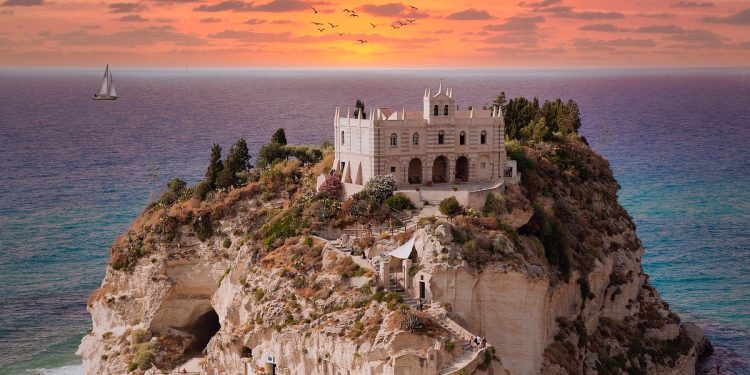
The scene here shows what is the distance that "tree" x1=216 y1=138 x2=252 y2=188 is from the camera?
88875 mm

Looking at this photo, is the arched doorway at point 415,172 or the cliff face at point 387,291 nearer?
the cliff face at point 387,291

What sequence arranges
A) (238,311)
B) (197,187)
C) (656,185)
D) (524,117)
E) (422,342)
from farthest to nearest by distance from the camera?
(656,185) < (524,117) < (197,187) < (238,311) < (422,342)

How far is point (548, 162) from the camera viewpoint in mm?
94625

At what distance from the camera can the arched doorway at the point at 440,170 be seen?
3324 inches

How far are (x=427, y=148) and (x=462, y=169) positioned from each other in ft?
12.3

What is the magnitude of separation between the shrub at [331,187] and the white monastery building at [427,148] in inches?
28.3

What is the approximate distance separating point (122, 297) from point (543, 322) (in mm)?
31267

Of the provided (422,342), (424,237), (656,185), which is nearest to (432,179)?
(424,237)

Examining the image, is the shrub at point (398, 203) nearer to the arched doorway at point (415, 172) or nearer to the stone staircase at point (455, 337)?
the arched doorway at point (415, 172)

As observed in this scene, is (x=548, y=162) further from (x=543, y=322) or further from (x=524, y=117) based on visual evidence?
(x=543, y=322)

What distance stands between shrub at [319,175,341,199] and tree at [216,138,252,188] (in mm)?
10088

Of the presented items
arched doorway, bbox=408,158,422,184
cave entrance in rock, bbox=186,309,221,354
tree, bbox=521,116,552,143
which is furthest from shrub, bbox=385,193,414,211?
tree, bbox=521,116,552,143

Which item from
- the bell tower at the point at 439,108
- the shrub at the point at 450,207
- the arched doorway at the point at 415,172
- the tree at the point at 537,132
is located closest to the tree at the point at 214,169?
the arched doorway at the point at 415,172

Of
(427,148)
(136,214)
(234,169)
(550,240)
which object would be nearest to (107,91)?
(234,169)
